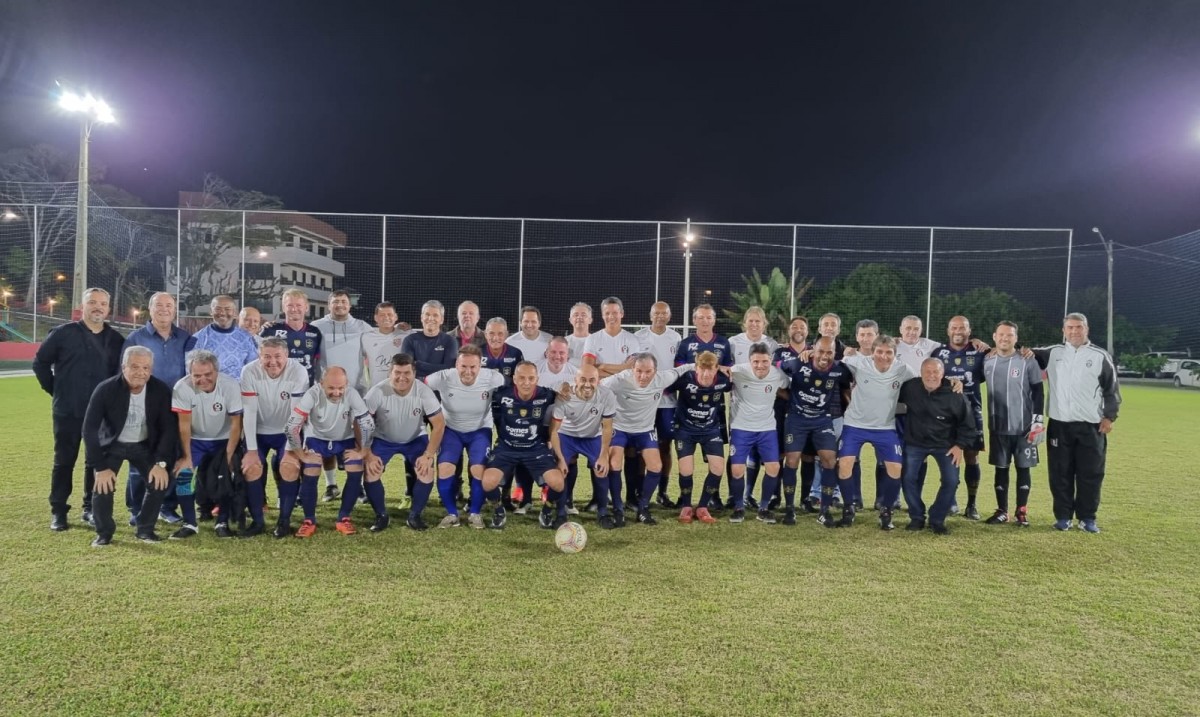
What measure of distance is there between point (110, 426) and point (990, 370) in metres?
6.92

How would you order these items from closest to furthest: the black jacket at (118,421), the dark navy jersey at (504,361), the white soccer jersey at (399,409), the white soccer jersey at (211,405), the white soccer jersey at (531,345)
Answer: the black jacket at (118,421), the white soccer jersey at (211,405), the white soccer jersey at (399,409), the dark navy jersey at (504,361), the white soccer jersey at (531,345)

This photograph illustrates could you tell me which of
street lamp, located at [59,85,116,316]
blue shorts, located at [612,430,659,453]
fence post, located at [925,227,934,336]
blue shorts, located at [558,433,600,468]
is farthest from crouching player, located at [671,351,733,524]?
street lamp, located at [59,85,116,316]

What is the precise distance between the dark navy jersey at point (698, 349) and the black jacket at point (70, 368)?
4709 mm

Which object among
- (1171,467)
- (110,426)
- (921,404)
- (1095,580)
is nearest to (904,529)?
(921,404)

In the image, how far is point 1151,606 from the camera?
3.71 metres

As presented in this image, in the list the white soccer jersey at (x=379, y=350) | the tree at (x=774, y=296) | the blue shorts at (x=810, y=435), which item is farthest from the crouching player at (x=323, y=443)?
the tree at (x=774, y=296)

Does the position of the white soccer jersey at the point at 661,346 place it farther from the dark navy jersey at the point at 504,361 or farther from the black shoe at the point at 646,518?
the black shoe at the point at 646,518

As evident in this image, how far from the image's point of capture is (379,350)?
6.63 meters

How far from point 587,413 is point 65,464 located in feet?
12.8

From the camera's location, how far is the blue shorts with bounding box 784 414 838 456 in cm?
573

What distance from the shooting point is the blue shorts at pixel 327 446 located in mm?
5113

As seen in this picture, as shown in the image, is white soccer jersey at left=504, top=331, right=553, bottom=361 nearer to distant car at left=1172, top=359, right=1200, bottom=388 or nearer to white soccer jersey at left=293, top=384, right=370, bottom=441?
white soccer jersey at left=293, top=384, right=370, bottom=441

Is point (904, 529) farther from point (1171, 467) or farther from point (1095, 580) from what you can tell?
point (1171, 467)

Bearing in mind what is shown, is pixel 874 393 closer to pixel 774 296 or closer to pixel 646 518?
pixel 646 518
